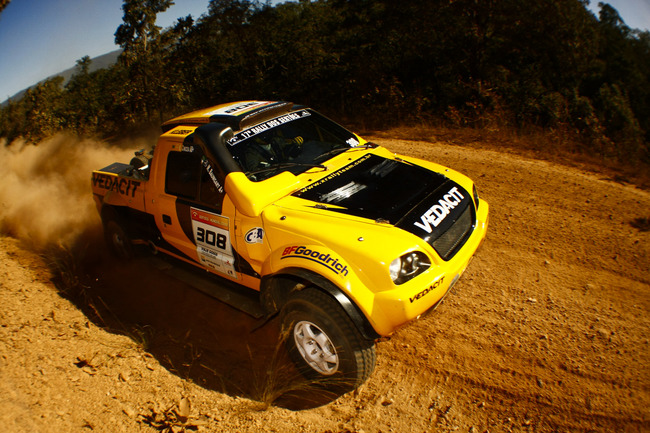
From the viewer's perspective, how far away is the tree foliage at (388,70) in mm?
11789

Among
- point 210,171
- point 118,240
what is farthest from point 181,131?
point 118,240

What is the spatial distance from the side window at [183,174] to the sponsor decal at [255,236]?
834 millimetres

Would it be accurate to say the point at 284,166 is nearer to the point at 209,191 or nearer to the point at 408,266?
the point at 209,191

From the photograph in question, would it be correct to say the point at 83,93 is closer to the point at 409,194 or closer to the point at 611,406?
the point at 409,194

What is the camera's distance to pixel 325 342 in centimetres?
298

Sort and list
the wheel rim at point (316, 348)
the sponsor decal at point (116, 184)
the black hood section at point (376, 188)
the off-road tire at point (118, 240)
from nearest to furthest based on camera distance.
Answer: the wheel rim at point (316, 348) < the black hood section at point (376, 188) < the sponsor decal at point (116, 184) < the off-road tire at point (118, 240)

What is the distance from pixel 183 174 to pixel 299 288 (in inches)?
64.7

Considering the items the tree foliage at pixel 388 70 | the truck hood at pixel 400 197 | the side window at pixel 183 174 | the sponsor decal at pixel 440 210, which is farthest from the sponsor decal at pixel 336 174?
the tree foliage at pixel 388 70

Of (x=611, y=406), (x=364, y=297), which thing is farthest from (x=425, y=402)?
(x=611, y=406)

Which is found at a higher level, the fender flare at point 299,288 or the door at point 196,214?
the door at point 196,214

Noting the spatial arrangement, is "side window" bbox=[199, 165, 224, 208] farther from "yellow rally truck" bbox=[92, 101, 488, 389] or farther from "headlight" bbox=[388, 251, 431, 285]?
"headlight" bbox=[388, 251, 431, 285]

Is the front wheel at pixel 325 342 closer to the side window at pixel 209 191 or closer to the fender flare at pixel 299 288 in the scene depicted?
the fender flare at pixel 299 288

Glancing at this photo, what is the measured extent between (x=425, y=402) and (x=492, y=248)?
246 cm

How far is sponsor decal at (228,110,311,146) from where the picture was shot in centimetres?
371
